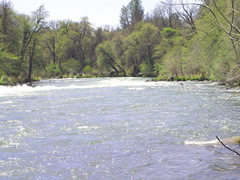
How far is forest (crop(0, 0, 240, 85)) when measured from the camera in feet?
88.4

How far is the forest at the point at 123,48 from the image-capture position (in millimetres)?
26938

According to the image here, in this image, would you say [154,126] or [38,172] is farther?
[154,126]

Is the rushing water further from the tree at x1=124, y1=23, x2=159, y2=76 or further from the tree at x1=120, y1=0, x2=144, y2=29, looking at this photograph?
the tree at x1=120, y1=0, x2=144, y2=29

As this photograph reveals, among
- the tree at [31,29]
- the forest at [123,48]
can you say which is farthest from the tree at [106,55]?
the tree at [31,29]

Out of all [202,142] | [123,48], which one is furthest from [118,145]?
[123,48]

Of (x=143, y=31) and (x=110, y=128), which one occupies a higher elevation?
(x=143, y=31)

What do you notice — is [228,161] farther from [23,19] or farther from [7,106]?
[23,19]

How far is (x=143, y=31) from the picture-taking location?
61.9 m

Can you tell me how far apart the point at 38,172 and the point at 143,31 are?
189 feet

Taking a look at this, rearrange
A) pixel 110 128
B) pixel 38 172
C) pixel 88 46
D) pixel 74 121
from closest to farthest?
pixel 38 172 → pixel 110 128 → pixel 74 121 → pixel 88 46

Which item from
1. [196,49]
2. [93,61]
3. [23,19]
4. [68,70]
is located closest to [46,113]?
[196,49]

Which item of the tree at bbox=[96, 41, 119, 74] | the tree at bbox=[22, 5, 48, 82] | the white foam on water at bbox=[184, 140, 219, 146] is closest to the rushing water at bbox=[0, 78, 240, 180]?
the white foam on water at bbox=[184, 140, 219, 146]

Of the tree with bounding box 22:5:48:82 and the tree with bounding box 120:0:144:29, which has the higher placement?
the tree with bounding box 120:0:144:29

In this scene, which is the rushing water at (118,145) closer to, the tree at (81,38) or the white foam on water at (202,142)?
the white foam on water at (202,142)
